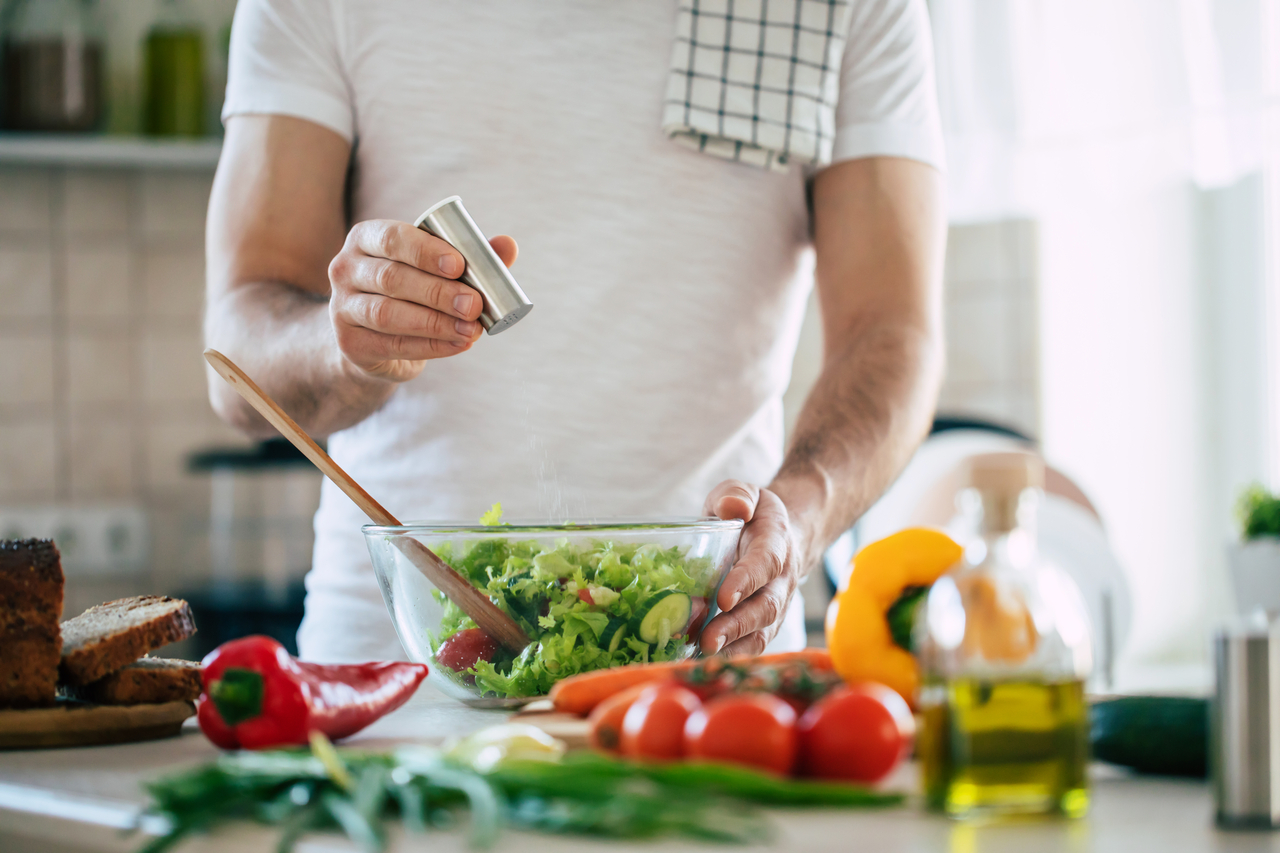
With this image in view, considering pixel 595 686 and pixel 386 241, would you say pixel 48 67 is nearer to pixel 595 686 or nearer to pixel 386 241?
pixel 386 241

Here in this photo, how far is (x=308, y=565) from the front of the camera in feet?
8.74

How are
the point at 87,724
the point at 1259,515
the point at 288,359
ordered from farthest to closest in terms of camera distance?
the point at 1259,515 < the point at 288,359 < the point at 87,724

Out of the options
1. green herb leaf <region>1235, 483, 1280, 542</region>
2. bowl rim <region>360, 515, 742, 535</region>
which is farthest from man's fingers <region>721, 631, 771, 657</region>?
green herb leaf <region>1235, 483, 1280, 542</region>

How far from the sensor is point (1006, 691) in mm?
595

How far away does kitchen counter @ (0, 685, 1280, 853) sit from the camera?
564 millimetres

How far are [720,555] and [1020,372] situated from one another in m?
1.94

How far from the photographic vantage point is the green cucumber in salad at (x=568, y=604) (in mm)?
939

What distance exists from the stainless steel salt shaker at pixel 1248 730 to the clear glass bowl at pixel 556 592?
0.44m

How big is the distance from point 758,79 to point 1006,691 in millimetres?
1000

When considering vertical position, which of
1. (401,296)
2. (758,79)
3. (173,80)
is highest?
(173,80)

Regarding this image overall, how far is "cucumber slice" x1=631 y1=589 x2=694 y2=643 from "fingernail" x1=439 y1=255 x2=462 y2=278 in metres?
0.30

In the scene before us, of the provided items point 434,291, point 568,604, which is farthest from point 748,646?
point 434,291

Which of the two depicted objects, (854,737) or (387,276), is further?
(387,276)

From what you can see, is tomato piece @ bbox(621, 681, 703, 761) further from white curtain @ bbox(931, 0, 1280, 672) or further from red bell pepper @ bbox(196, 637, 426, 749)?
white curtain @ bbox(931, 0, 1280, 672)
